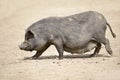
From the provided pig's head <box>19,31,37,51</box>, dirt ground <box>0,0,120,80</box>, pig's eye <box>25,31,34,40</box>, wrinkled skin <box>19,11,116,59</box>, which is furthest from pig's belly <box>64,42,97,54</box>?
pig's eye <box>25,31,34,40</box>

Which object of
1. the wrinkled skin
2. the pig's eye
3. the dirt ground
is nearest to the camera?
the dirt ground

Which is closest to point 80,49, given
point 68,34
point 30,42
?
point 68,34

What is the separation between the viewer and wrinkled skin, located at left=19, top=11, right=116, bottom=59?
1495 cm

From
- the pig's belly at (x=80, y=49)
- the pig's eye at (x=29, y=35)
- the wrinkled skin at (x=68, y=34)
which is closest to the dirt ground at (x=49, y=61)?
the pig's belly at (x=80, y=49)

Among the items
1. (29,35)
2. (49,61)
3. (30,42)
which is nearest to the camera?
(49,61)

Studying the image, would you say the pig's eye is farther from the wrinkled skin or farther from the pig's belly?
the pig's belly

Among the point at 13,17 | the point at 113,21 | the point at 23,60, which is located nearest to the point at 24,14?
the point at 13,17

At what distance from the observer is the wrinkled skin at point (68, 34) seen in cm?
1495

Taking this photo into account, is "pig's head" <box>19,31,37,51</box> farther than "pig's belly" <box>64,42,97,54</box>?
No

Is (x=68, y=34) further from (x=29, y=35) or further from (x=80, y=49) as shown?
(x=29, y=35)

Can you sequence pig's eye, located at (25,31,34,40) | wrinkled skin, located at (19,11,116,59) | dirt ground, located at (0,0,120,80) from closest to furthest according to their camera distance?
dirt ground, located at (0,0,120,80)
wrinkled skin, located at (19,11,116,59)
pig's eye, located at (25,31,34,40)

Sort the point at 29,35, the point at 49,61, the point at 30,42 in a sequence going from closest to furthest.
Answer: the point at 49,61 < the point at 30,42 < the point at 29,35

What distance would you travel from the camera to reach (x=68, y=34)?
15.0 metres

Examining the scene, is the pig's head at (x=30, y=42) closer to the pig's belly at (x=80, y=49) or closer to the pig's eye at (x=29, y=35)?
the pig's eye at (x=29, y=35)
